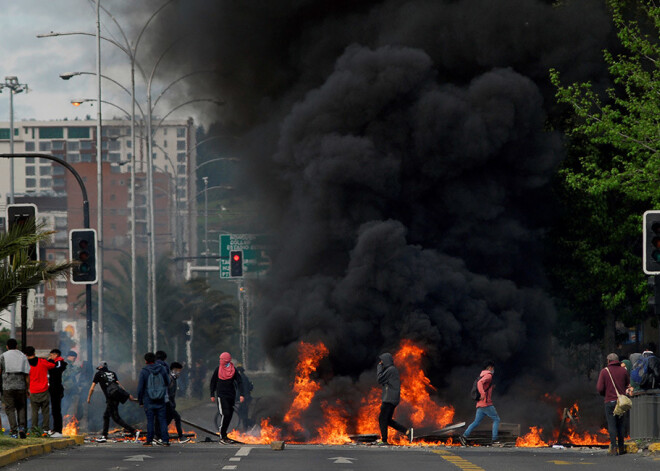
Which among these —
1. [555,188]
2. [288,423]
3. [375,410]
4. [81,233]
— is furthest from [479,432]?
[555,188]

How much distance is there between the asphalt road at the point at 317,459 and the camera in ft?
50.9

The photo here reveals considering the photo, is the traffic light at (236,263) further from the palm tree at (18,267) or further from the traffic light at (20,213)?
the palm tree at (18,267)

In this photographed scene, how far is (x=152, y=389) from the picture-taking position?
20.2m

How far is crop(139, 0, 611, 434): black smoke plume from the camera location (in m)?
30.4

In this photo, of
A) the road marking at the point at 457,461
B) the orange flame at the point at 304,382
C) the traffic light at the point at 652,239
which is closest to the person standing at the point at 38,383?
the road marking at the point at 457,461

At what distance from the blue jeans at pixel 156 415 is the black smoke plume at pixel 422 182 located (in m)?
9.29

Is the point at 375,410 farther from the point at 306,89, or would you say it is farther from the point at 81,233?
the point at 306,89

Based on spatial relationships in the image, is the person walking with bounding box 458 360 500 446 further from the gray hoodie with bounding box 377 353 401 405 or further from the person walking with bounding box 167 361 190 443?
the person walking with bounding box 167 361 190 443

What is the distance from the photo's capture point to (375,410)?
28562 mm

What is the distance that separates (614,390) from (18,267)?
970 cm

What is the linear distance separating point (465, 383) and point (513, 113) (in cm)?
754

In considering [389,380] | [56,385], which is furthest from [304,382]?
[56,385]

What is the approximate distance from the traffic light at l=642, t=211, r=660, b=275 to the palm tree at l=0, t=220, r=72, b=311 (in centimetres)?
934

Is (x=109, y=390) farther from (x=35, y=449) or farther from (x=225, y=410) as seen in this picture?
(x=35, y=449)
